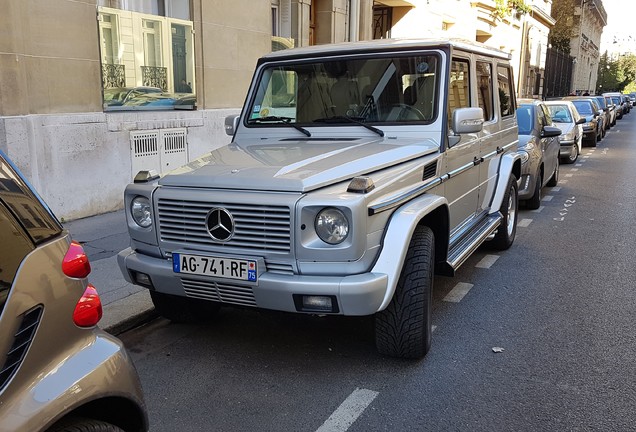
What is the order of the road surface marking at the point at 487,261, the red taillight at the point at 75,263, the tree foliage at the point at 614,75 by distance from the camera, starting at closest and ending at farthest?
the red taillight at the point at 75,263 → the road surface marking at the point at 487,261 → the tree foliage at the point at 614,75

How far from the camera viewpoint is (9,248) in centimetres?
188

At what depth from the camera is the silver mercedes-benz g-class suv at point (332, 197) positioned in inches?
135

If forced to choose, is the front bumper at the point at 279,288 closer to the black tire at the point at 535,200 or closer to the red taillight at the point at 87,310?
the red taillight at the point at 87,310

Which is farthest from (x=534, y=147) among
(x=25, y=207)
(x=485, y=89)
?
(x=25, y=207)

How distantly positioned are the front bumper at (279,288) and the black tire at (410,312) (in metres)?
0.39

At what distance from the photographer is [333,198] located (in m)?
3.37

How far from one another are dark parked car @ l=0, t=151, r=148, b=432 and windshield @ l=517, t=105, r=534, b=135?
860 centimetres

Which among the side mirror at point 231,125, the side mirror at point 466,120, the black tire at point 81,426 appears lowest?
the black tire at point 81,426

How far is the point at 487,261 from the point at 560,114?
998 centimetres

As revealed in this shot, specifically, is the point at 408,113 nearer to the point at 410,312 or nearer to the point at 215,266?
the point at 410,312

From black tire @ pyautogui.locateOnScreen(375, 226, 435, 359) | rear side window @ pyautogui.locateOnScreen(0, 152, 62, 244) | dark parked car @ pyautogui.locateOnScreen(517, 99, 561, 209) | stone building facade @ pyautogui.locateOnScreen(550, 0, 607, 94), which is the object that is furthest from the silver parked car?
stone building facade @ pyautogui.locateOnScreen(550, 0, 607, 94)

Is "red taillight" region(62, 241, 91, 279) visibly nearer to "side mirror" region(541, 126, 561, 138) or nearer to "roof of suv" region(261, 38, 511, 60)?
"roof of suv" region(261, 38, 511, 60)

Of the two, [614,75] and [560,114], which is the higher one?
[614,75]

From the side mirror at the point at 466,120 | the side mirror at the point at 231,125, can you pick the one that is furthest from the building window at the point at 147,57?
the side mirror at the point at 466,120
